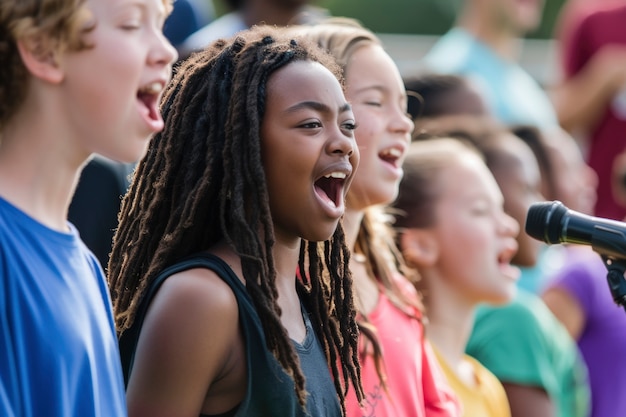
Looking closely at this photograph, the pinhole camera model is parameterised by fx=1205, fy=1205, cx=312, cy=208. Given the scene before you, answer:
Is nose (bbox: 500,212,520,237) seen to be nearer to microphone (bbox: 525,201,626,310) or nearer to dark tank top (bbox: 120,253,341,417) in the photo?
microphone (bbox: 525,201,626,310)

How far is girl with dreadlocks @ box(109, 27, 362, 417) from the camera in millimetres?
2508

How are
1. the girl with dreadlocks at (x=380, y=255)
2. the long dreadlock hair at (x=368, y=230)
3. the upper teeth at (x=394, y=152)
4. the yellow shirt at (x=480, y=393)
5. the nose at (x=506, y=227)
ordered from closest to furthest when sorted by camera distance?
the girl with dreadlocks at (x=380, y=255), the upper teeth at (x=394, y=152), the long dreadlock hair at (x=368, y=230), the yellow shirt at (x=480, y=393), the nose at (x=506, y=227)

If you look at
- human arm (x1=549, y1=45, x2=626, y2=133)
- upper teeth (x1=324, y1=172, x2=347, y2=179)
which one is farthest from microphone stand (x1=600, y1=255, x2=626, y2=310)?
human arm (x1=549, y1=45, x2=626, y2=133)

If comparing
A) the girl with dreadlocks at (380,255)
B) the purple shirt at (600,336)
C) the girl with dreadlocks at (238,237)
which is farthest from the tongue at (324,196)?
the purple shirt at (600,336)

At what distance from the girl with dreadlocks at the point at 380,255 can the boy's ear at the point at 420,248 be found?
0.43m

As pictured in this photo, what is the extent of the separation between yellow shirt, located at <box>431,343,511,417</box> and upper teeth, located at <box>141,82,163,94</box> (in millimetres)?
1928

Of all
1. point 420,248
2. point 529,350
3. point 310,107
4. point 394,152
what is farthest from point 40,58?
point 529,350

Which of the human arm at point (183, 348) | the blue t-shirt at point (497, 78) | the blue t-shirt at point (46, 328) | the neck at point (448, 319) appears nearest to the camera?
the blue t-shirt at point (46, 328)

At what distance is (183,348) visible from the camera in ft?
8.14

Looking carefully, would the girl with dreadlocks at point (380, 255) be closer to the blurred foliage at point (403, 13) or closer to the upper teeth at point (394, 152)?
the upper teeth at point (394, 152)

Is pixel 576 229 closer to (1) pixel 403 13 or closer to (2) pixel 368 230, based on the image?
(2) pixel 368 230

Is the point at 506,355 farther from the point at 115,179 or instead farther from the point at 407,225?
the point at 115,179

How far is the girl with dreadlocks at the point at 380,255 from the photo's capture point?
3299mm

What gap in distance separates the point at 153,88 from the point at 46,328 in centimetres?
49
